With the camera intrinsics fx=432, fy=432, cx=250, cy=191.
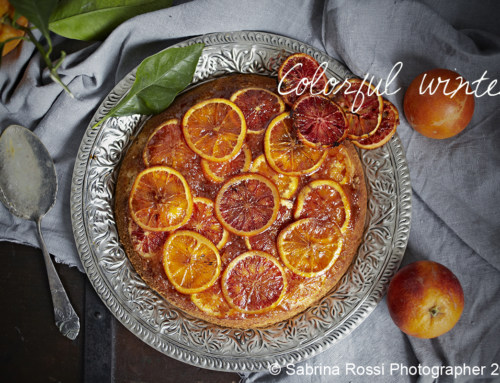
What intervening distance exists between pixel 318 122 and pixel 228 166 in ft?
2.21

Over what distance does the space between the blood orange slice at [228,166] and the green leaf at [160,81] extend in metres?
0.53

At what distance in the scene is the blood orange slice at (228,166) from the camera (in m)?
2.94

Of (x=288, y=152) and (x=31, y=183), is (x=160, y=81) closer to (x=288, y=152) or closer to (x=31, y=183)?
(x=288, y=152)

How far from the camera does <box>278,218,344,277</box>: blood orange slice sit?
2889mm

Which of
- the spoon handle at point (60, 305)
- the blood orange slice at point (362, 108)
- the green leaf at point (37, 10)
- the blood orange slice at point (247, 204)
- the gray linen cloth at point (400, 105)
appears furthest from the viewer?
the spoon handle at point (60, 305)

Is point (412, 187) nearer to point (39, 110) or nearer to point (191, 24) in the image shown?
point (191, 24)

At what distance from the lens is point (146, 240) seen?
2.98 m

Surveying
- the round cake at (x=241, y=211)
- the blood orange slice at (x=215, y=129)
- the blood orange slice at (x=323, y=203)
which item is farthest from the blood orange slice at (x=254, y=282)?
the blood orange slice at (x=215, y=129)

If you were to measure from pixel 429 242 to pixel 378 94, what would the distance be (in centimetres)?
113

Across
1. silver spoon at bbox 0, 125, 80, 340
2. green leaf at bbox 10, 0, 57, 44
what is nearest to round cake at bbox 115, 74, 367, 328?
silver spoon at bbox 0, 125, 80, 340

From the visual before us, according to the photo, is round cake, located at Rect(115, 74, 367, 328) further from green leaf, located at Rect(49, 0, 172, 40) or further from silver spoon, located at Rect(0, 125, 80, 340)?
green leaf, located at Rect(49, 0, 172, 40)

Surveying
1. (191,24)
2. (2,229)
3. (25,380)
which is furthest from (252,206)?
(25,380)

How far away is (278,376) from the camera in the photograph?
3.19 meters

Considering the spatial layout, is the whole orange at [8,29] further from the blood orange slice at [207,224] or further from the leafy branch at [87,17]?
the blood orange slice at [207,224]
